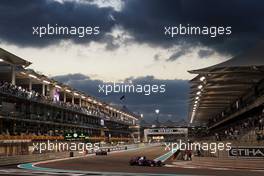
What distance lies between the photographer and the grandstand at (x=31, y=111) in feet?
182

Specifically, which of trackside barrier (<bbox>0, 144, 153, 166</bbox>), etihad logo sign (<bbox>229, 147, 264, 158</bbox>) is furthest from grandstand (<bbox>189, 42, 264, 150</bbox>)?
trackside barrier (<bbox>0, 144, 153, 166</bbox>)

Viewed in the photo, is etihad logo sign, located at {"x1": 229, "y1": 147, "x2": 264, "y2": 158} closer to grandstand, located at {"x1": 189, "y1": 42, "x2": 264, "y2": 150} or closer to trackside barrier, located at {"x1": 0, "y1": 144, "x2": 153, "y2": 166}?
grandstand, located at {"x1": 189, "y1": 42, "x2": 264, "y2": 150}

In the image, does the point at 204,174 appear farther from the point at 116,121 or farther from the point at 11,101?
the point at 116,121

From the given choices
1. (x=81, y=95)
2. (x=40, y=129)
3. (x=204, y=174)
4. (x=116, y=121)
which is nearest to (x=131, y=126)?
(x=116, y=121)

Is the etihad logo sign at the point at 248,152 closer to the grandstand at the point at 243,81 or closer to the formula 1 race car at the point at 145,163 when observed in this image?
the grandstand at the point at 243,81

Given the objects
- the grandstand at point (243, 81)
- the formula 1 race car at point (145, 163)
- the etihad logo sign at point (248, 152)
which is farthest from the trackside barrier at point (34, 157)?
the etihad logo sign at point (248, 152)

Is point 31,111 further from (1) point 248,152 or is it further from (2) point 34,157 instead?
(1) point 248,152

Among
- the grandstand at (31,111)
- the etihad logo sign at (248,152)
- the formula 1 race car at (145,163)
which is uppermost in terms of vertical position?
the grandstand at (31,111)

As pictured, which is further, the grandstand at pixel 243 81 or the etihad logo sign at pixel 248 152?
the etihad logo sign at pixel 248 152

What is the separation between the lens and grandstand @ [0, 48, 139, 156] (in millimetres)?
55625

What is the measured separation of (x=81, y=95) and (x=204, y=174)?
7216 cm

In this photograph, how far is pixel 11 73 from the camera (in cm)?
6588

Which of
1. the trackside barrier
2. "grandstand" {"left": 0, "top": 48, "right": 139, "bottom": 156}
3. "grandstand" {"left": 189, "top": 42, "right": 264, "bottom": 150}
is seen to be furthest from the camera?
"grandstand" {"left": 0, "top": 48, "right": 139, "bottom": 156}

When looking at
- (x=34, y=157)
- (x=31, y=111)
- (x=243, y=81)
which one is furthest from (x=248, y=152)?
(x=31, y=111)
